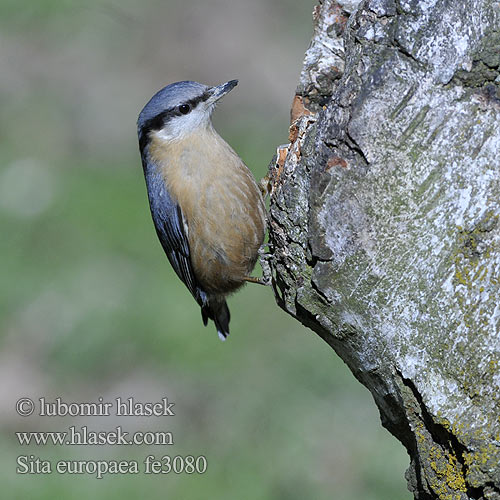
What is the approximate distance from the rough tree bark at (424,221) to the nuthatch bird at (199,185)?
4.49ft

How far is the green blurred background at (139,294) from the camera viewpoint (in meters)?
4.75

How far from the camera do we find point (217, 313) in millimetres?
4793

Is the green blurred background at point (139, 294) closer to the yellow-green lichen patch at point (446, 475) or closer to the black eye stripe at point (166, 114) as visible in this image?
the black eye stripe at point (166, 114)

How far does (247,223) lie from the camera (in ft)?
12.7

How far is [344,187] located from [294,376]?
2995 millimetres

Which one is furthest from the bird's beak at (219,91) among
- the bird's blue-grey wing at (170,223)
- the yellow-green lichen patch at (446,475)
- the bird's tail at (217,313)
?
the yellow-green lichen patch at (446,475)

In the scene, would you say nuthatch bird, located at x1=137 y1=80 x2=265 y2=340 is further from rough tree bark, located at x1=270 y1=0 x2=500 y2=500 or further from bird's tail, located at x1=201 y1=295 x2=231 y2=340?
rough tree bark, located at x1=270 y1=0 x2=500 y2=500

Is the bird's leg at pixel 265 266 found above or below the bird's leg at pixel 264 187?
below

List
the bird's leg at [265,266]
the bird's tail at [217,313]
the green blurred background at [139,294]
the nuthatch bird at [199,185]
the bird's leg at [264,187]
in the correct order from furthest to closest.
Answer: the green blurred background at [139,294]
the bird's tail at [217,313]
the bird's leg at [264,187]
the nuthatch bird at [199,185]
the bird's leg at [265,266]

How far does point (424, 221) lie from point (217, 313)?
101 inches

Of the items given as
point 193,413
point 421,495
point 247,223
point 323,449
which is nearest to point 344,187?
point 421,495

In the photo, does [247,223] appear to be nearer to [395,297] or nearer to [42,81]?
[395,297]

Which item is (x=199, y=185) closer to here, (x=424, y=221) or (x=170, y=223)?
(x=170, y=223)

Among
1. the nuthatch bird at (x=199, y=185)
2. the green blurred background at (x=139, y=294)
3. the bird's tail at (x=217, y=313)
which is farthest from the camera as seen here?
the green blurred background at (x=139, y=294)
